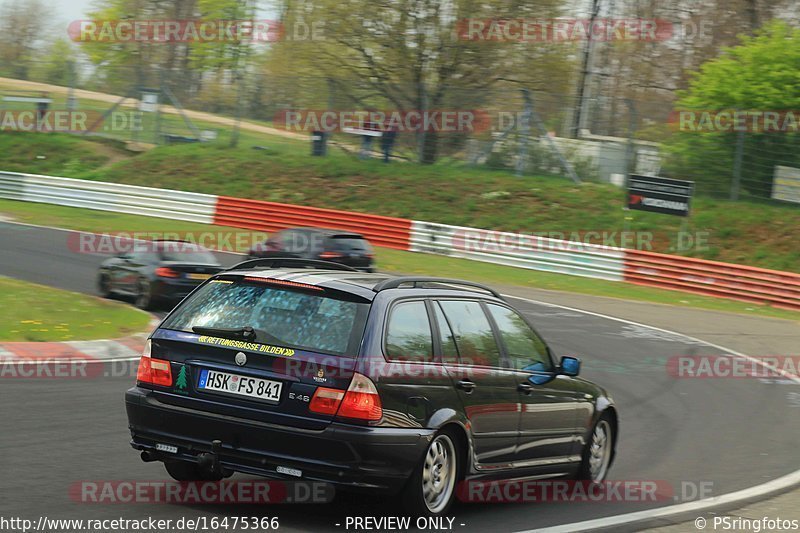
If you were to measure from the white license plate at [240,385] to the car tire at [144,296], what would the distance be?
38.6 ft

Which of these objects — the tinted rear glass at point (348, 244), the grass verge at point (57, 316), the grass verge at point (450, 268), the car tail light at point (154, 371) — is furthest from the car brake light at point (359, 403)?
the grass verge at point (450, 268)

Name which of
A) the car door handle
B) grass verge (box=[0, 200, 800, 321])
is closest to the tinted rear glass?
grass verge (box=[0, 200, 800, 321])

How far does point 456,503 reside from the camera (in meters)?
7.05

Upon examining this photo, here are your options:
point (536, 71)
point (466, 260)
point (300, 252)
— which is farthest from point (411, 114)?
point (300, 252)

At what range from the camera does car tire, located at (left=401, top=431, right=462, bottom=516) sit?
611 centimetres

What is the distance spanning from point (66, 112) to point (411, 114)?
14.4 metres

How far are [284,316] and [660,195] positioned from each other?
2656 cm

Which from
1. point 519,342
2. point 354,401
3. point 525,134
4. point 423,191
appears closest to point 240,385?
point 354,401

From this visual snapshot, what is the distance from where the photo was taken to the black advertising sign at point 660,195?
101 ft

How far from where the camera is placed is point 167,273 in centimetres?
1772

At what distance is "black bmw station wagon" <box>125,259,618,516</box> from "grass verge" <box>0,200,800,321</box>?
1934 centimetres

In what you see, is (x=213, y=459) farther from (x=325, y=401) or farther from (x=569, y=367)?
(x=569, y=367)

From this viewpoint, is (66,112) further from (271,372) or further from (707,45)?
(271,372)

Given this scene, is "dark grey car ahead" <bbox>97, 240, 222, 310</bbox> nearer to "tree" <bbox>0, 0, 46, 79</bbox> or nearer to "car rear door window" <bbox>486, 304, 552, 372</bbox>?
"car rear door window" <bbox>486, 304, 552, 372</bbox>
